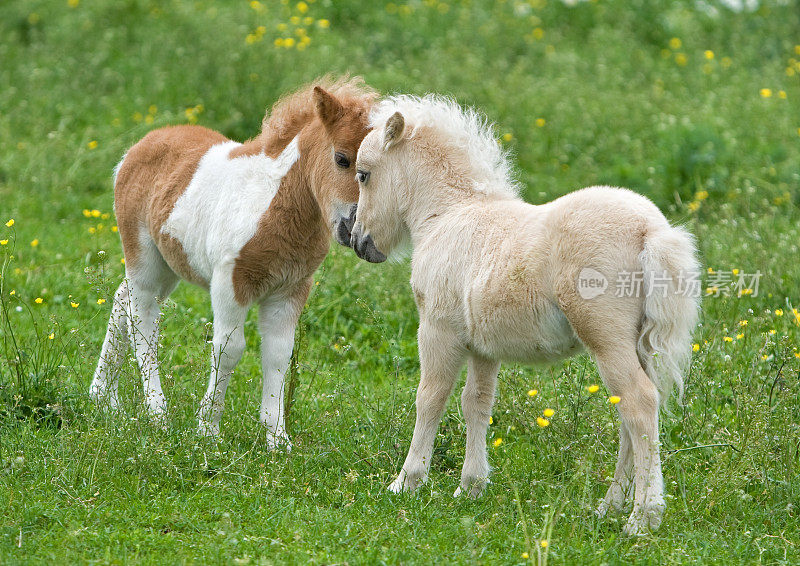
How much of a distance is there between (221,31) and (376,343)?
5.46m

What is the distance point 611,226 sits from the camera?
146 inches

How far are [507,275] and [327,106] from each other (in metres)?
1.50

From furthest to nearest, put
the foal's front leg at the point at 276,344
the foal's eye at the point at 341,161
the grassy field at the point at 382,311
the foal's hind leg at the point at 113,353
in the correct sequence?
the foal's front leg at the point at 276,344, the foal's hind leg at the point at 113,353, the foal's eye at the point at 341,161, the grassy field at the point at 382,311

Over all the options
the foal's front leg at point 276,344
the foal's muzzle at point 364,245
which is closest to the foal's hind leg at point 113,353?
the foal's front leg at point 276,344

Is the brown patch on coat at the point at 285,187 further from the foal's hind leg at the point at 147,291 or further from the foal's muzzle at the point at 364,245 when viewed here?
the foal's muzzle at the point at 364,245

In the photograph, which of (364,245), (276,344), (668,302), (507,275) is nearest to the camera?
(668,302)

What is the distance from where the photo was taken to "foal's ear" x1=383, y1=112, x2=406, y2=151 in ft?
14.1

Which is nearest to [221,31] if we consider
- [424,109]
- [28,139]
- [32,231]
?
[28,139]

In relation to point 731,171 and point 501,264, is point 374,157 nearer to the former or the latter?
point 501,264

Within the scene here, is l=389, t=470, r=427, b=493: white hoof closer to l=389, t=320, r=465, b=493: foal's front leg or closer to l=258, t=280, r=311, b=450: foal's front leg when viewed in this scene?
l=389, t=320, r=465, b=493: foal's front leg

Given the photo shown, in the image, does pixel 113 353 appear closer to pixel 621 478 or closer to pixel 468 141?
pixel 468 141

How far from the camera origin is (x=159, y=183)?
5.39 meters

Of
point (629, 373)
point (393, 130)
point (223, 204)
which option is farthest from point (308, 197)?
point (629, 373)

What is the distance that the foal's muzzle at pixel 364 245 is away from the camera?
182 inches
